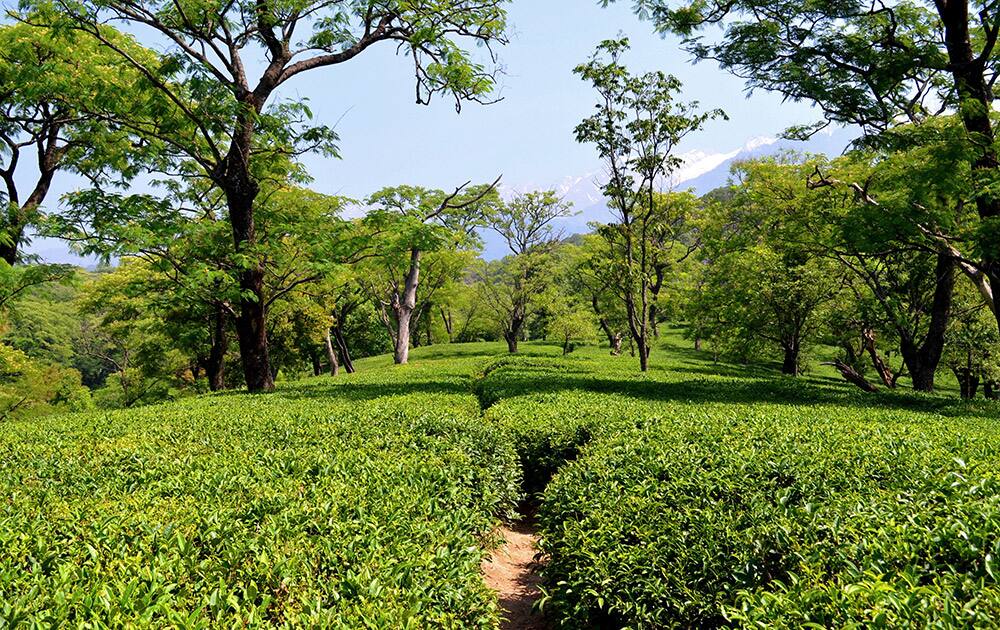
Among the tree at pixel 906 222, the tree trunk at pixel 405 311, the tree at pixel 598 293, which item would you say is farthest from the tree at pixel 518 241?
the tree at pixel 906 222

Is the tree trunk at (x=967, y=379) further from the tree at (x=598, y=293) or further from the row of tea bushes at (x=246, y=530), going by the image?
the row of tea bushes at (x=246, y=530)

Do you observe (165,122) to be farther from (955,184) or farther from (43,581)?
(955,184)

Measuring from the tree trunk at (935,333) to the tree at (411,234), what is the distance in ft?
50.5


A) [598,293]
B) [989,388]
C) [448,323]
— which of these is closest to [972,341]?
[989,388]

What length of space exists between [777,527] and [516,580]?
3684 millimetres

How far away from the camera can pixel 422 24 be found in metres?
13.7

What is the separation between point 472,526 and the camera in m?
4.53

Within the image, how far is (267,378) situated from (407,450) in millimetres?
11403

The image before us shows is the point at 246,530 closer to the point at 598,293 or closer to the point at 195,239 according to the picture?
the point at 195,239

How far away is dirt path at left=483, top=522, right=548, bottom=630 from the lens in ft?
17.6

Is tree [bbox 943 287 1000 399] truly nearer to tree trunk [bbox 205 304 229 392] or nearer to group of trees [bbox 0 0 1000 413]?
group of trees [bbox 0 0 1000 413]

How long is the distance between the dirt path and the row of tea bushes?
740 mm

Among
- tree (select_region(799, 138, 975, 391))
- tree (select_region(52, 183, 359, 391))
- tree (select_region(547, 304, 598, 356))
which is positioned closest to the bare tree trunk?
tree (select_region(547, 304, 598, 356))

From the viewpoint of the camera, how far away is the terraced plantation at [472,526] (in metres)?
2.76
